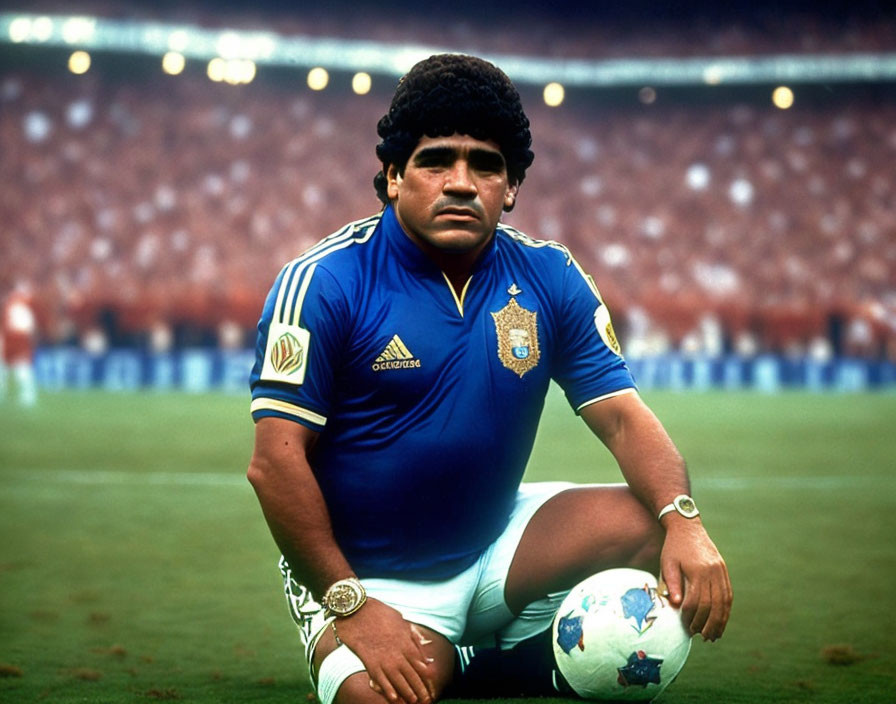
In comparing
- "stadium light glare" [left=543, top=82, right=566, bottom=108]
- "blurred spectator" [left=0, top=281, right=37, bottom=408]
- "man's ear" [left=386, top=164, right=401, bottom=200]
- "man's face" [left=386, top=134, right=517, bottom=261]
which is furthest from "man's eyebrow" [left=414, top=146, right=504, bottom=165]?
"stadium light glare" [left=543, top=82, right=566, bottom=108]

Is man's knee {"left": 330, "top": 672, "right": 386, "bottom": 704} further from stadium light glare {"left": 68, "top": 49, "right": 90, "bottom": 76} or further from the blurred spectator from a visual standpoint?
stadium light glare {"left": 68, "top": 49, "right": 90, "bottom": 76}

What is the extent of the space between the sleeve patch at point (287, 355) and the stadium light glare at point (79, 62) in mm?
25019

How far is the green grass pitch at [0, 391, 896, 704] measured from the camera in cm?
362

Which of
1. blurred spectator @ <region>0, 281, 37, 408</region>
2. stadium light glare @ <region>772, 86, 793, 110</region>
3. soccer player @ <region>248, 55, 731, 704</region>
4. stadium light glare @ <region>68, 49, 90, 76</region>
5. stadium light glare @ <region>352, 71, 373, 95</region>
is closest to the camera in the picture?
Result: soccer player @ <region>248, 55, 731, 704</region>

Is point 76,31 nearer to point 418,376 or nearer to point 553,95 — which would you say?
point 553,95

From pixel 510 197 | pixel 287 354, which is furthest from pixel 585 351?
pixel 287 354

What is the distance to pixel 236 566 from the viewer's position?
5.55m

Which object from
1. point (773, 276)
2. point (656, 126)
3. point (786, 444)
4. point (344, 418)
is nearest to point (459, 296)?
point (344, 418)

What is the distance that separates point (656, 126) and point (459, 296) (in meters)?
26.4

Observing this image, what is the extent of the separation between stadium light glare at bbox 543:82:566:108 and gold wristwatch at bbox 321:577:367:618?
2707 cm

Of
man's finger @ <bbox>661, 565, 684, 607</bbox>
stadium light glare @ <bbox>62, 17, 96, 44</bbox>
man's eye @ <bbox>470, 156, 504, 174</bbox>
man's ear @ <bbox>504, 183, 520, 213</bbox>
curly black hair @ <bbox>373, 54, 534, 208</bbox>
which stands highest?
stadium light glare @ <bbox>62, 17, 96, 44</bbox>

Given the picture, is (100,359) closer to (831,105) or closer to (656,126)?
(656,126)

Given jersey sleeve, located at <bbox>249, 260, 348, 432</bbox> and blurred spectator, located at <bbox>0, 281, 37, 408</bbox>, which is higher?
jersey sleeve, located at <bbox>249, 260, 348, 432</bbox>

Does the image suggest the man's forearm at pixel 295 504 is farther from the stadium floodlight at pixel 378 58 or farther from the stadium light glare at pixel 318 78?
the stadium light glare at pixel 318 78
